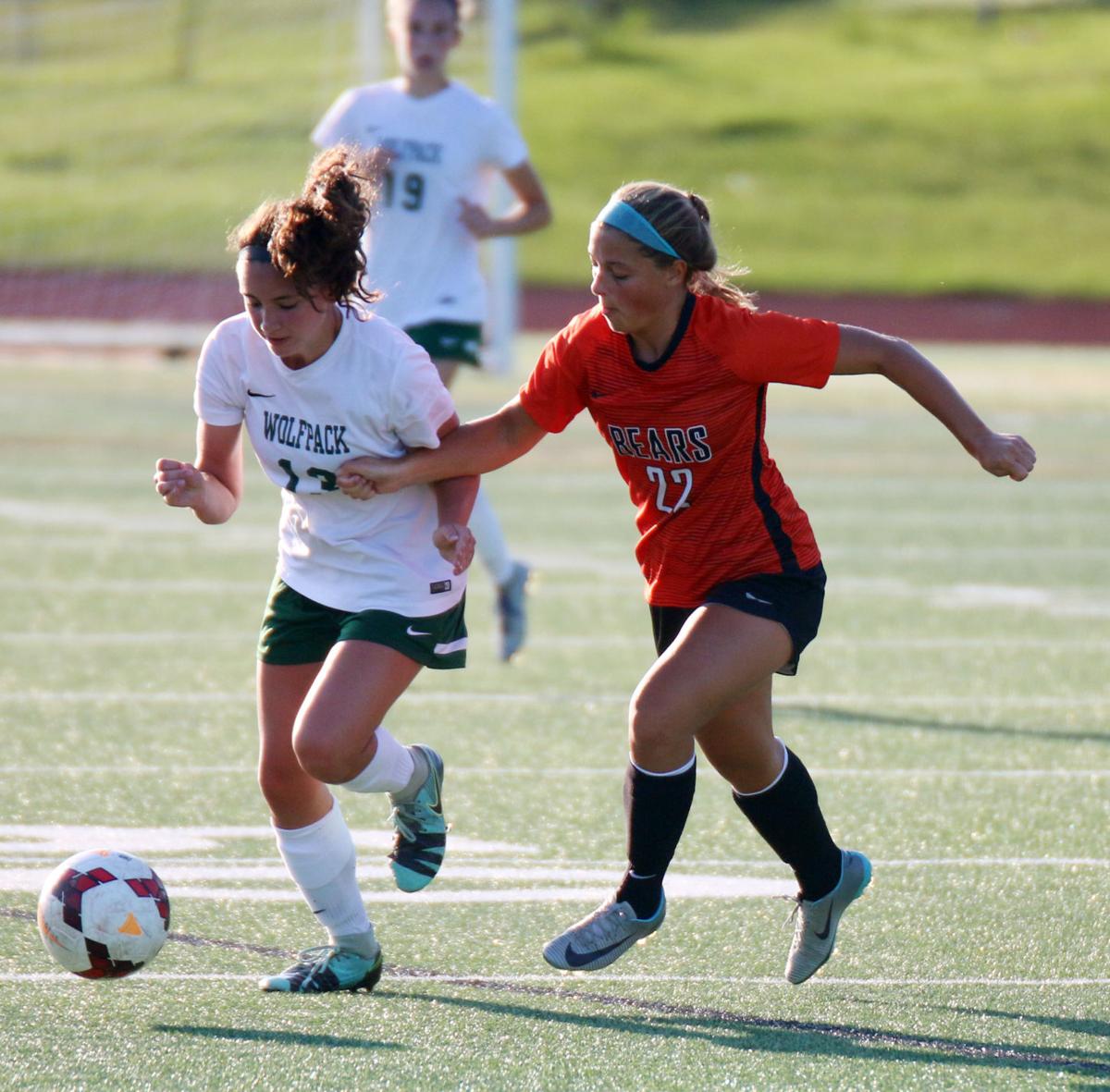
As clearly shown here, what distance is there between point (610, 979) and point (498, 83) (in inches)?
542

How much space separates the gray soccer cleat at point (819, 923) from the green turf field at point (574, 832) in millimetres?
59

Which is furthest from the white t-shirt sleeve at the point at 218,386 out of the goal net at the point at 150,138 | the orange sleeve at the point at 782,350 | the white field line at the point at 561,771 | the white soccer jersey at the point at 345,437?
the goal net at the point at 150,138

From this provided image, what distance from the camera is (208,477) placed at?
13.5 feet

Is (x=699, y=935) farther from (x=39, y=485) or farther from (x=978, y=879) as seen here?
(x=39, y=485)

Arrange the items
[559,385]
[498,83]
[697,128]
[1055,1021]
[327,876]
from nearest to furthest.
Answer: [1055,1021] < [327,876] < [559,385] < [498,83] < [697,128]

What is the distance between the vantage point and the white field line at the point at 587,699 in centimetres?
675

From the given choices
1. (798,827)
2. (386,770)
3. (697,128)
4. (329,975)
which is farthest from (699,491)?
(697,128)

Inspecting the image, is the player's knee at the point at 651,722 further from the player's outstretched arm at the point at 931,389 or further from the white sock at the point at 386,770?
the player's outstretched arm at the point at 931,389

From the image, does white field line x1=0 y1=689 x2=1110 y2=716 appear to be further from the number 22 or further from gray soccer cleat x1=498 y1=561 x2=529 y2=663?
the number 22

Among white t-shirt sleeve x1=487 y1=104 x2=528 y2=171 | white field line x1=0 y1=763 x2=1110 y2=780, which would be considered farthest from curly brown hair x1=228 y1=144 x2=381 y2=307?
white t-shirt sleeve x1=487 y1=104 x2=528 y2=171

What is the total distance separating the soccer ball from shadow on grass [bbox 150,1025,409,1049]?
22 centimetres

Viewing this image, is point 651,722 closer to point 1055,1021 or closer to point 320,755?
point 320,755

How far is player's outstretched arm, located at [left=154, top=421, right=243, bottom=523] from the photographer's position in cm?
398

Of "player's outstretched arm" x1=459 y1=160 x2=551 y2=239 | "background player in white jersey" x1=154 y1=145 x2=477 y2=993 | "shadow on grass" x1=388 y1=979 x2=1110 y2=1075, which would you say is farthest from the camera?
"player's outstretched arm" x1=459 y1=160 x2=551 y2=239
